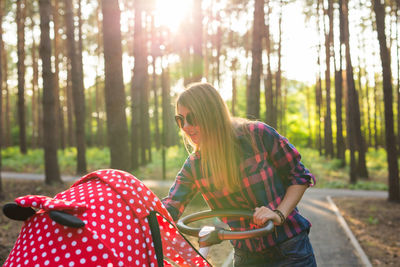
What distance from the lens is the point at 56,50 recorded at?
30969mm

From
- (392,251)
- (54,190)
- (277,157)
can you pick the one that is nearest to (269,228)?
(277,157)

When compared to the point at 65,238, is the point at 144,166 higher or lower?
lower

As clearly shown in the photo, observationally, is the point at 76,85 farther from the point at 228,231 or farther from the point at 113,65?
the point at 228,231

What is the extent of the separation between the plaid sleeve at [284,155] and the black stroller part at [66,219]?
3.97 feet

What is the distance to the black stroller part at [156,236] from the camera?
1.80m

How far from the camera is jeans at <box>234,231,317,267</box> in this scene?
8.11 ft

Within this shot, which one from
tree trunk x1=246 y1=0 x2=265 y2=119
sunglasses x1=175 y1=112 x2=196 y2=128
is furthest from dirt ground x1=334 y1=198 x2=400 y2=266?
sunglasses x1=175 y1=112 x2=196 y2=128

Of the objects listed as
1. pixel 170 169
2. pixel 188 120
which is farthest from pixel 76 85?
pixel 188 120

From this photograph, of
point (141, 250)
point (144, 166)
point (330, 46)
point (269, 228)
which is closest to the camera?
point (141, 250)

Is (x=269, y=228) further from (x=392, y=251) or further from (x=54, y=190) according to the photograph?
(x=54, y=190)

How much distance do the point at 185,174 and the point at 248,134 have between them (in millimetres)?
452

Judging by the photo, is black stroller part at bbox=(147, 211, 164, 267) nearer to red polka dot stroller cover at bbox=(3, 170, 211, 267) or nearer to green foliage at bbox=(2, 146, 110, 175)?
red polka dot stroller cover at bbox=(3, 170, 211, 267)

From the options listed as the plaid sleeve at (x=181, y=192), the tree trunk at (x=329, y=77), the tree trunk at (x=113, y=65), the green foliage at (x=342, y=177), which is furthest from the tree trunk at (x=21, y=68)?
the plaid sleeve at (x=181, y=192)

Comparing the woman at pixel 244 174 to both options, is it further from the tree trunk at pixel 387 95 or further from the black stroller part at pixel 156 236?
the tree trunk at pixel 387 95
